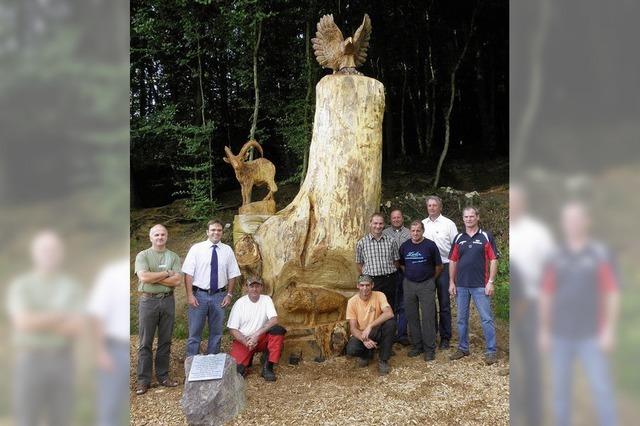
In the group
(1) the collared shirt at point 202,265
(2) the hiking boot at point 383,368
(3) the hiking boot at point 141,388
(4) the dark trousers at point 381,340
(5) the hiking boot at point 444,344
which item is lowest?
(3) the hiking boot at point 141,388

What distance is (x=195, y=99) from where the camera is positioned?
48.5 feet

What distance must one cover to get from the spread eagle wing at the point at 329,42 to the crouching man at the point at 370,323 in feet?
8.66

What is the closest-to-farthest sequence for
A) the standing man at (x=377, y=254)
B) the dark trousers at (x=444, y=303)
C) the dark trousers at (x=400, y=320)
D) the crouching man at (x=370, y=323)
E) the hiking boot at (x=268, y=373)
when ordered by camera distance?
the hiking boot at (x=268, y=373) → the crouching man at (x=370, y=323) → the standing man at (x=377, y=254) → the dark trousers at (x=444, y=303) → the dark trousers at (x=400, y=320)

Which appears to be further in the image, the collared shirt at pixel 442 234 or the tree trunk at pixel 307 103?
the tree trunk at pixel 307 103

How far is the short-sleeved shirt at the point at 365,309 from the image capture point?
17.4 feet

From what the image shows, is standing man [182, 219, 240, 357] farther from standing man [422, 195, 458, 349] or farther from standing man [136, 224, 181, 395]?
standing man [422, 195, 458, 349]

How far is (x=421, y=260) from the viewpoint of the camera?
5.53m

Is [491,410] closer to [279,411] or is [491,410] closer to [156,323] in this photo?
[279,411]

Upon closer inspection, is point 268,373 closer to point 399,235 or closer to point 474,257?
point 399,235
